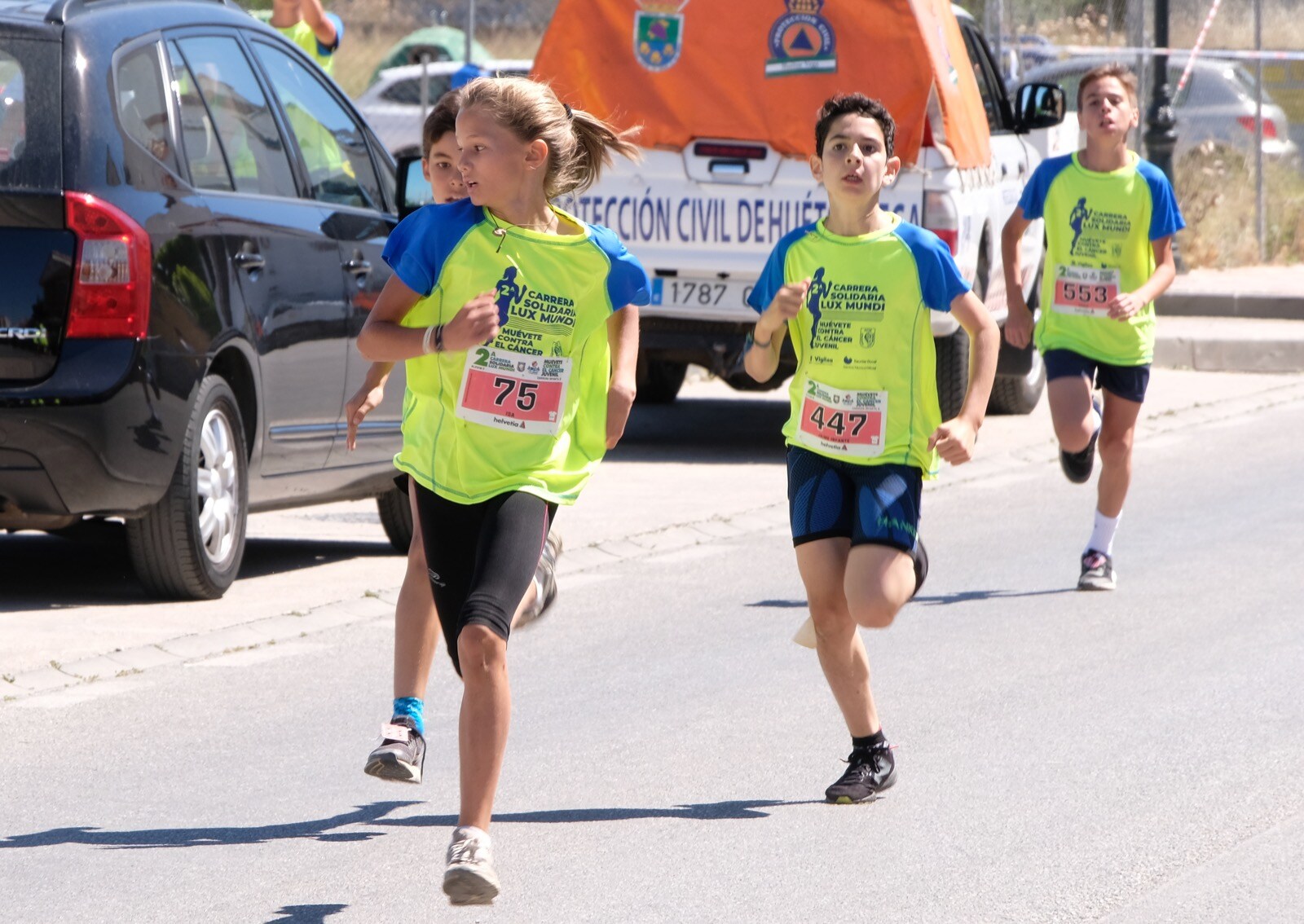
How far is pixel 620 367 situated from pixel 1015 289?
12.7 feet

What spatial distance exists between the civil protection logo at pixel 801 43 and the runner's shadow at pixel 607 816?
6.79 metres

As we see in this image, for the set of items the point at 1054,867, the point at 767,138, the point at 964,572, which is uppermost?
the point at 767,138

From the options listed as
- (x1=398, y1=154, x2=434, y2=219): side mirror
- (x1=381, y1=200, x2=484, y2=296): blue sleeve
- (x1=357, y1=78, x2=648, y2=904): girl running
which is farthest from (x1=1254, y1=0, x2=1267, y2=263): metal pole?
(x1=381, y1=200, x2=484, y2=296): blue sleeve

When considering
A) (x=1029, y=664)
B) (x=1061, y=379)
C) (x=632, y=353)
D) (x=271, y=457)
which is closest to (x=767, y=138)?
(x=1061, y=379)

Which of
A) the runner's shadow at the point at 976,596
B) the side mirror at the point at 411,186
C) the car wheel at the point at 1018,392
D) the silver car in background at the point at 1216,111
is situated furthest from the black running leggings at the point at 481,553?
the silver car in background at the point at 1216,111

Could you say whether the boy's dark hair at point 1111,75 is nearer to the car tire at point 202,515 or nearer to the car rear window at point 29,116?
the car tire at point 202,515

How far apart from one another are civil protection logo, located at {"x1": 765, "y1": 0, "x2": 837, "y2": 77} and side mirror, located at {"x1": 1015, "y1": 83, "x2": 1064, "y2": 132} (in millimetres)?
1290

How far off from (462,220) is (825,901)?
1601 mm

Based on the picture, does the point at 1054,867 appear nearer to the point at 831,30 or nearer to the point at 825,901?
the point at 825,901

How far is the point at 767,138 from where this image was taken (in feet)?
38.1

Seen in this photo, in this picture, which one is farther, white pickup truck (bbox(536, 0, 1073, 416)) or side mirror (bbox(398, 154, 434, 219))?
white pickup truck (bbox(536, 0, 1073, 416))

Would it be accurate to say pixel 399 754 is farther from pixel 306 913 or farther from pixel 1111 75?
pixel 1111 75

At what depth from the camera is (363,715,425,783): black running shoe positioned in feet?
17.0

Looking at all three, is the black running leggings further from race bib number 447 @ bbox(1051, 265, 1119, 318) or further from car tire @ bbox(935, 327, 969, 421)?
car tire @ bbox(935, 327, 969, 421)
